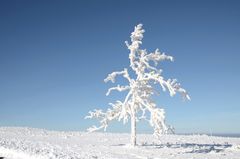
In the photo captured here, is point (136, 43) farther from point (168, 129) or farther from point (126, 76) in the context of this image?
point (168, 129)

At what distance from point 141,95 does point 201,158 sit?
32.0 feet

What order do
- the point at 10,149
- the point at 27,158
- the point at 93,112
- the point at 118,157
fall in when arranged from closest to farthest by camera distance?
1. the point at 27,158
2. the point at 10,149
3. the point at 118,157
4. the point at 93,112

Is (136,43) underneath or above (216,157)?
above

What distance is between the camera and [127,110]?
122ft

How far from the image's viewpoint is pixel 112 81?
3784cm

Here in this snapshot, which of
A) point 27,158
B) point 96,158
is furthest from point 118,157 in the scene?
point 27,158

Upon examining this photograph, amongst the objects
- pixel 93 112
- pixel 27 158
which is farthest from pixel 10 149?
pixel 93 112

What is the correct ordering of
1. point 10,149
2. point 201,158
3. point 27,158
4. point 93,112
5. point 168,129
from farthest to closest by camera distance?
point 93,112, point 168,129, point 201,158, point 10,149, point 27,158

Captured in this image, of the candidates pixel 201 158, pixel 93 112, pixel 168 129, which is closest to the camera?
pixel 201 158

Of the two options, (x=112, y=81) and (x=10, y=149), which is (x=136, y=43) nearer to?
(x=112, y=81)

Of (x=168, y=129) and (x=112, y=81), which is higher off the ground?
(x=112, y=81)

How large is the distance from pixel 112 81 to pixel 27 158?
55.4ft

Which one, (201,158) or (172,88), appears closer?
(201,158)

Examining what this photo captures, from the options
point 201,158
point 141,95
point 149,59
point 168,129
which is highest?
point 149,59
